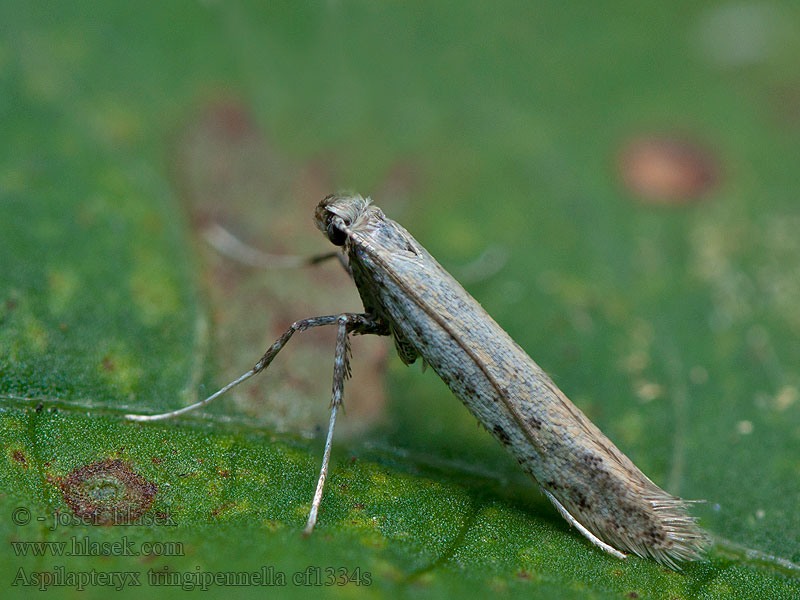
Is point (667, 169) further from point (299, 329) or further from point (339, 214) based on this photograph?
point (299, 329)

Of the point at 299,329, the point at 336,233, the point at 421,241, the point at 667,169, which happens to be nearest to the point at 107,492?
the point at 299,329

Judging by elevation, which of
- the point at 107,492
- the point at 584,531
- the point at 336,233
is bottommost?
the point at 584,531

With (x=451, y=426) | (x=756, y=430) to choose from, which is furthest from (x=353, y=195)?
(x=756, y=430)

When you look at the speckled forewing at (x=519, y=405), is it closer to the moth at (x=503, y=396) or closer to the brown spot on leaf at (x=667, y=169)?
the moth at (x=503, y=396)

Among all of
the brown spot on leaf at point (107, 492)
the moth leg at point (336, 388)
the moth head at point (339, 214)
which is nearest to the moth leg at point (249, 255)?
the moth head at point (339, 214)

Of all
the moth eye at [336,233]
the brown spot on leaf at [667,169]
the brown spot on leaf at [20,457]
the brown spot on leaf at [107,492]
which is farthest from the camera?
the brown spot on leaf at [667,169]

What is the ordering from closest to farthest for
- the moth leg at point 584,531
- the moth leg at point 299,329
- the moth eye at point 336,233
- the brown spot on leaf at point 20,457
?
the brown spot on leaf at point 20,457 → the moth leg at point 584,531 → the moth leg at point 299,329 → the moth eye at point 336,233

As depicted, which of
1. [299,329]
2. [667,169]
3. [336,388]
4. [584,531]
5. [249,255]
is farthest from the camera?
[667,169]
